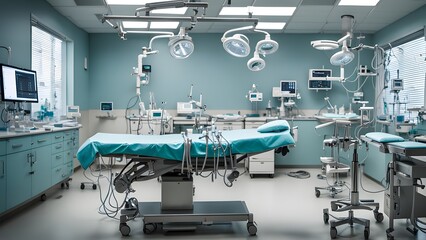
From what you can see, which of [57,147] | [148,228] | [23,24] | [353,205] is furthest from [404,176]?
[23,24]

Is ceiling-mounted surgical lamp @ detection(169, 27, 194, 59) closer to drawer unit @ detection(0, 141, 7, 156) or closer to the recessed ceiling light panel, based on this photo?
drawer unit @ detection(0, 141, 7, 156)

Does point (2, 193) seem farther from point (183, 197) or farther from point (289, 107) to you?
point (289, 107)

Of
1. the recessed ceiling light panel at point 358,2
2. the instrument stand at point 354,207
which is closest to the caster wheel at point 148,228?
the instrument stand at point 354,207

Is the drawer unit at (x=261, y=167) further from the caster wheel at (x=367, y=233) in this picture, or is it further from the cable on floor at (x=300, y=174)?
the caster wheel at (x=367, y=233)

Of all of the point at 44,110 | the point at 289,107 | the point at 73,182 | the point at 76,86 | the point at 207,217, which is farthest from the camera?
the point at 289,107

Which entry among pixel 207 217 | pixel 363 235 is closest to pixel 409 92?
pixel 363 235

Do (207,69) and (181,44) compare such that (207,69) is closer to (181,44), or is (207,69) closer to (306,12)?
(306,12)

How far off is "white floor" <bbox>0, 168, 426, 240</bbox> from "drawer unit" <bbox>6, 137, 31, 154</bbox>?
74 cm

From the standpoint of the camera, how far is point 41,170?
427 cm

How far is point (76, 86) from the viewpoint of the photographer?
6.72m

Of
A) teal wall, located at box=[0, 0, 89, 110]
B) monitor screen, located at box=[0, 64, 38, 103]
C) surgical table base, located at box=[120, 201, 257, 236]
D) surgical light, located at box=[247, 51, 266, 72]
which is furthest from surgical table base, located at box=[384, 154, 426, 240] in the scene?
teal wall, located at box=[0, 0, 89, 110]

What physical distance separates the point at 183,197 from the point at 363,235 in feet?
5.62

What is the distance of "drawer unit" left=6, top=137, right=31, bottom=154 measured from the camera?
3569mm

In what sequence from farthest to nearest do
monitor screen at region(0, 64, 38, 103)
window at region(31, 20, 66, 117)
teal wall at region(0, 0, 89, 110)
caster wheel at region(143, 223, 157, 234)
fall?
window at region(31, 20, 66, 117)
teal wall at region(0, 0, 89, 110)
monitor screen at region(0, 64, 38, 103)
caster wheel at region(143, 223, 157, 234)
